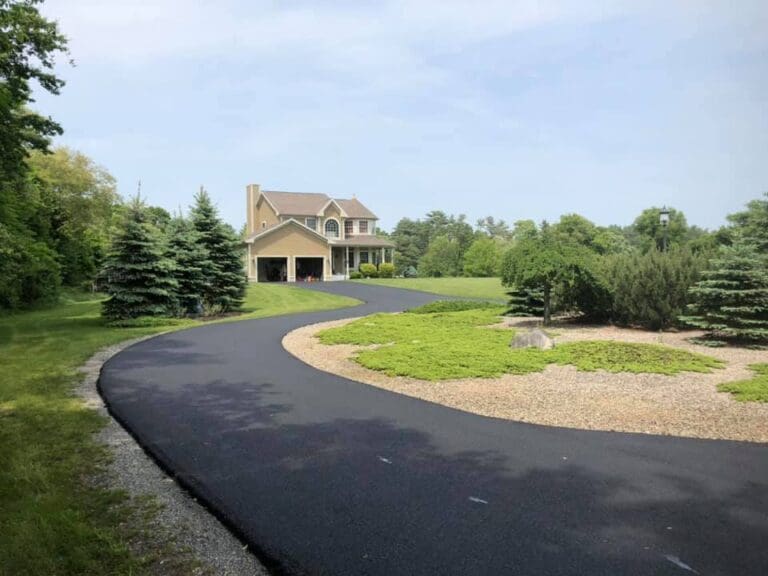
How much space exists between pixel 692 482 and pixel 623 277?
39.3 feet

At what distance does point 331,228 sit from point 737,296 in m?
39.4

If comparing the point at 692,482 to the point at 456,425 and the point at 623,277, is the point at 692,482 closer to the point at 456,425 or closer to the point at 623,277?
the point at 456,425

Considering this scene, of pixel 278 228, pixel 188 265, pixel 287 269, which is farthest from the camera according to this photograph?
pixel 287 269

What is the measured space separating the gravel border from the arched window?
42669mm

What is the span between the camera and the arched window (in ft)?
160

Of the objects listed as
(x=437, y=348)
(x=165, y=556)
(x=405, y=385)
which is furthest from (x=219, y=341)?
(x=165, y=556)

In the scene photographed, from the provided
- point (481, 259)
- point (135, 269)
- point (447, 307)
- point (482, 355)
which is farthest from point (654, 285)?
point (481, 259)

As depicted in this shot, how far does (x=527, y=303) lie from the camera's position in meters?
19.3

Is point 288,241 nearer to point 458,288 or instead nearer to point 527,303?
point 458,288

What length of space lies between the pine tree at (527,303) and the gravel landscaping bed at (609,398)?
7788 mm

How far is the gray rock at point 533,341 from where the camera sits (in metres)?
12.0

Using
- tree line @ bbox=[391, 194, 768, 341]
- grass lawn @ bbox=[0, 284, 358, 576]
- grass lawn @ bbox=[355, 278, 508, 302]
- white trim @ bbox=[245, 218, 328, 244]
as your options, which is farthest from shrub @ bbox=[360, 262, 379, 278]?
grass lawn @ bbox=[0, 284, 358, 576]

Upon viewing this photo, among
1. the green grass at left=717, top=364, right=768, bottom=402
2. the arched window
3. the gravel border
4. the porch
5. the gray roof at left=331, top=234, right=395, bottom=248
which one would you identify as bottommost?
the gravel border

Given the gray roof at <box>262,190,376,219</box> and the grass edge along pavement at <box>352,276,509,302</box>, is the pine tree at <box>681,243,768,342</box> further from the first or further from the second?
the gray roof at <box>262,190,376,219</box>
